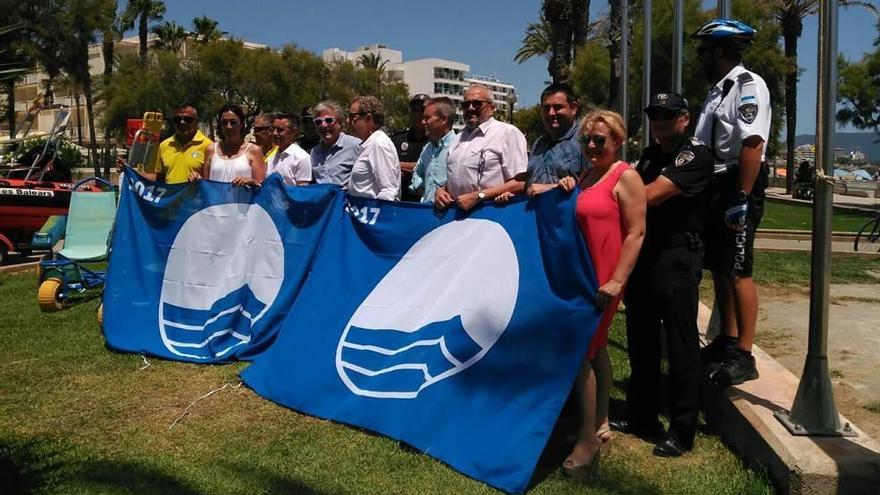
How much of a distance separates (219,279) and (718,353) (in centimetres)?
391

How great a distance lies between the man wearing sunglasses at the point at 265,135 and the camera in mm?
7338

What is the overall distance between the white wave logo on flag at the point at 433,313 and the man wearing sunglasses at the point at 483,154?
429 millimetres

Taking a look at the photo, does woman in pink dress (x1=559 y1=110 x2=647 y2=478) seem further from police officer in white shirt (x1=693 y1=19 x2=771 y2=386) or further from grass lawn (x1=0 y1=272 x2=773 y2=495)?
police officer in white shirt (x1=693 y1=19 x2=771 y2=386)

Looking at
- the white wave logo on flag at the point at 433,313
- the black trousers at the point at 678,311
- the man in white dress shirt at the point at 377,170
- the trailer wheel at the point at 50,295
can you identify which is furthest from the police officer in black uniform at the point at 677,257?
the trailer wheel at the point at 50,295

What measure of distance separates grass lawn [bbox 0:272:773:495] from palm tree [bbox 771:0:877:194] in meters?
34.1

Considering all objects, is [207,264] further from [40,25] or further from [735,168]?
[735,168]

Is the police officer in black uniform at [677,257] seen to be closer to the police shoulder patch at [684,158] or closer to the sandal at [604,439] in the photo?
the police shoulder patch at [684,158]

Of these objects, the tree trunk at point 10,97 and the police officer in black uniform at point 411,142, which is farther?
the police officer in black uniform at point 411,142

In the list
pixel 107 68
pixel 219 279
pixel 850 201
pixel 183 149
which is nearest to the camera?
pixel 219 279

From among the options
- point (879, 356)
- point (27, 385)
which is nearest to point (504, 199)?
point (879, 356)

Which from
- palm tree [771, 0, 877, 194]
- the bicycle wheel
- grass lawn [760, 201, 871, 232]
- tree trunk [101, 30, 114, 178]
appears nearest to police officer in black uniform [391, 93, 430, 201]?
the bicycle wheel

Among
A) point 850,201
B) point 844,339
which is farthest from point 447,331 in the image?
point 850,201

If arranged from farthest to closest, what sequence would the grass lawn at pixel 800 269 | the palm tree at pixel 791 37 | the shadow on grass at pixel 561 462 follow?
1. the palm tree at pixel 791 37
2. the grass lawn at pixel 800 269
3. the shadow on grass at pixel 561 462

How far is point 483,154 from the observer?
199 inches
